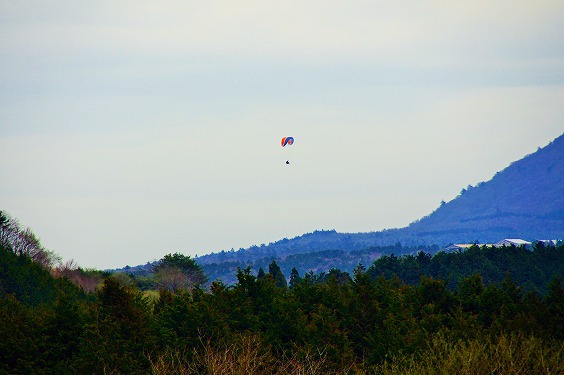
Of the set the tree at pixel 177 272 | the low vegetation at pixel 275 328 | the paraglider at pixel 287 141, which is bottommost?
the low vegetation at pixel 275 328

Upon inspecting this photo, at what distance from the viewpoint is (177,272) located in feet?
498

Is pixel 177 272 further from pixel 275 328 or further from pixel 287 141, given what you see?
pixel 275 328

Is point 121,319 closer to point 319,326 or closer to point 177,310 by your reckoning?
point 177,310

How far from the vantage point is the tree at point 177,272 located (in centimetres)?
15112

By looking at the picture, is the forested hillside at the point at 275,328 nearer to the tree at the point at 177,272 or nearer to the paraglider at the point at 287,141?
the paraglider at the point at 287,141

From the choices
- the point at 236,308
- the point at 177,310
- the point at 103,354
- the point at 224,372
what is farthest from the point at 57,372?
the point at 224,372

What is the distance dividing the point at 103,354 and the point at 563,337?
21.3m

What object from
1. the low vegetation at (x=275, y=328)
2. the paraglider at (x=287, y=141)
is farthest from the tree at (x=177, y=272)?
the low vegetation at (x=275, y=328)

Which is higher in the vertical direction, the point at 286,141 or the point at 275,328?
the point at 286,141

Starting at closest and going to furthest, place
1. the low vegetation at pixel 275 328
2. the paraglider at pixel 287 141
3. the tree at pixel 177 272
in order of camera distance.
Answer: the low vegetation at pixel 275 328 → the paraglider at pixel 287 141 → the tree at pixel 177 272

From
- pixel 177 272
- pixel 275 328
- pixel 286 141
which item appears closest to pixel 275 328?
pixel 275 328

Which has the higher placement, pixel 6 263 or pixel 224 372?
pixel 6 263

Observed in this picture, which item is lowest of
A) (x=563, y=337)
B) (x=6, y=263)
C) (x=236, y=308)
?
(x=563, y=337)

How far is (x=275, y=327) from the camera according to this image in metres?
50.8
